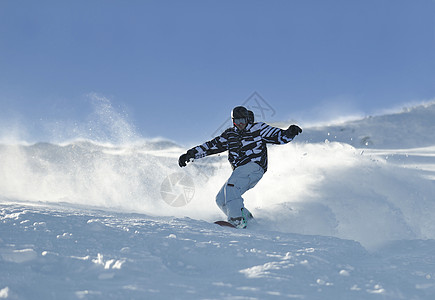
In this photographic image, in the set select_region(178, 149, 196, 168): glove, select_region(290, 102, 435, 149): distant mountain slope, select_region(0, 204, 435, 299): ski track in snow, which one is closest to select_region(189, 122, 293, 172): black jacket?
select_region(178, 149, 196, 168): glove

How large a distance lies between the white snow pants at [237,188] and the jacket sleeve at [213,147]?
0.49 metres

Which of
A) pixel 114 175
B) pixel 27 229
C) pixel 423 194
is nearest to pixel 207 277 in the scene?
pixel 27 229

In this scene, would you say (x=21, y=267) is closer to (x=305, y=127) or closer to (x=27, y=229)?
(x=27, y=229)

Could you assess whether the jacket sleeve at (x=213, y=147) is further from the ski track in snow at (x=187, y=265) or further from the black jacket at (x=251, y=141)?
the ski track in snow at (x=187, y=265)

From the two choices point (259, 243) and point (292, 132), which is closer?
point (259, 243)

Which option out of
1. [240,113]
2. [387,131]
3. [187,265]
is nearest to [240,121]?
[240,113]

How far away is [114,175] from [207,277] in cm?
806

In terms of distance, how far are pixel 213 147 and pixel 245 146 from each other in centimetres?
55

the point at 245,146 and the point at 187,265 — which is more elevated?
the point at 245,146

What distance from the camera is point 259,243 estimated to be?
3.56 metres

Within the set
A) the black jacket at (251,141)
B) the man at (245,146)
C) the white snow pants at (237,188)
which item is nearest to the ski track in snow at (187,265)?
the white snow pants at (237,188)

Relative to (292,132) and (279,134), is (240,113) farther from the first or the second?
(292,132)


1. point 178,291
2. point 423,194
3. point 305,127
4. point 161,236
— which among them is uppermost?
point 305,127

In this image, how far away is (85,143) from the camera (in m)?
16.2
